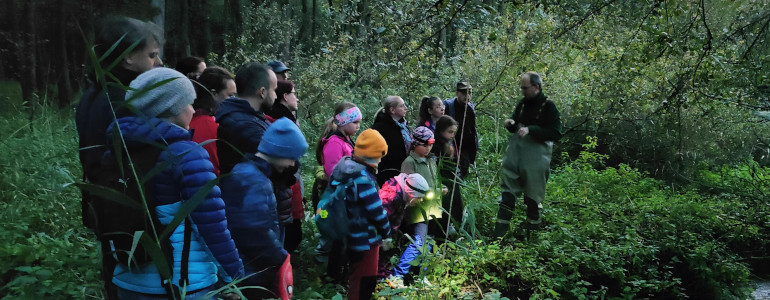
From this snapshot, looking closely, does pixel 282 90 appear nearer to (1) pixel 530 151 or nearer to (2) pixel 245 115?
(2) pixel 245 115

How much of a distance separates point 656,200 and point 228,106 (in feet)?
23.5

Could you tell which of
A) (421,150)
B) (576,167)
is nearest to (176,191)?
(421,150)

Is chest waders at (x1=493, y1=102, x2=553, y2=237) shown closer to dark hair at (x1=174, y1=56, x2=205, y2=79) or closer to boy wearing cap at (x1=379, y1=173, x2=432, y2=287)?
boy wearing cap at (x1=379, y1=173, x2=432, y2=287)

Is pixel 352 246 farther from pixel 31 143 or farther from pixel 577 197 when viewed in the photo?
pixel 577 197

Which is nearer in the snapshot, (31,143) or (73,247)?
(73,247)

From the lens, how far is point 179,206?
2299mm

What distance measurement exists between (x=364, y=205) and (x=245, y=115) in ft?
3.52

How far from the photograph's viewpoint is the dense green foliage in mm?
4547

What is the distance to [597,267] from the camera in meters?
5.87

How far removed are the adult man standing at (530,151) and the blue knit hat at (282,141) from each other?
12.6 feet

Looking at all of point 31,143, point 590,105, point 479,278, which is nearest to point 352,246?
point 479,278

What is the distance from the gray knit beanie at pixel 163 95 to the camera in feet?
7.57

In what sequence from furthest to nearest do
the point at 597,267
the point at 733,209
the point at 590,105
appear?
the point at 590,105 < the point at 733,209 < the point at 597,267

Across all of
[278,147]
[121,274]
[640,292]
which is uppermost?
[278,147]
